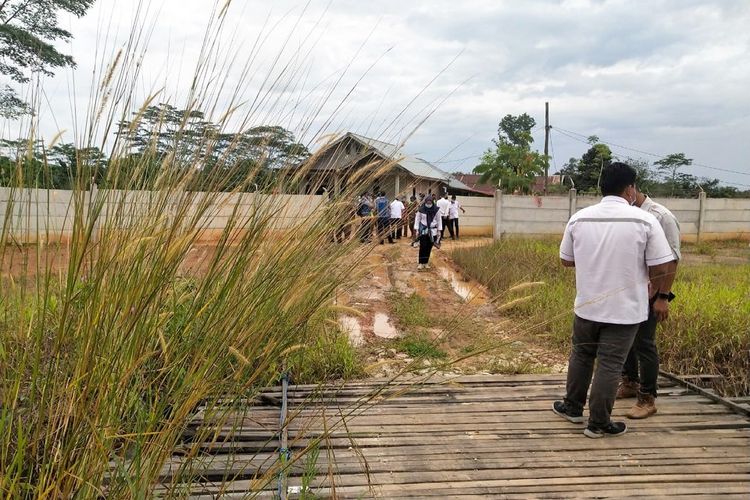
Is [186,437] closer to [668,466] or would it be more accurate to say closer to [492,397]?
[492,397]

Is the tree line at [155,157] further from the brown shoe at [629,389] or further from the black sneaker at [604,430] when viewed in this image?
the brown shoe at [629,389]

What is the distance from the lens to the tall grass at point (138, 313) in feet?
3.52

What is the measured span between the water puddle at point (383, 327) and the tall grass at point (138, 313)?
4.03 meters

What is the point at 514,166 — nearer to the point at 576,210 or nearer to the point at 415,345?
the point at 576,210

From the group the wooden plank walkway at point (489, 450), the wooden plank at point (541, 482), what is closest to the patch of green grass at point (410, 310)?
the wooden plank walkway at point (489, 450)

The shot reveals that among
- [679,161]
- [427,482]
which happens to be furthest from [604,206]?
[679,161]

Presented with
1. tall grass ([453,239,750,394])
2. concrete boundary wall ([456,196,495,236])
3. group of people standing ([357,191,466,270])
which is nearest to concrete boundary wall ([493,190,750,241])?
concrete boundary wall ([456,196,495,236])

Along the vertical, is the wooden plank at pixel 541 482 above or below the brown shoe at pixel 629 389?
below

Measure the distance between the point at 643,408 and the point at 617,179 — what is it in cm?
130

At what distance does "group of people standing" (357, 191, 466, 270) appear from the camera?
1.74m

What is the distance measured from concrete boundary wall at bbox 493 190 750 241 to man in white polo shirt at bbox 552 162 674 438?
1141 centimetres

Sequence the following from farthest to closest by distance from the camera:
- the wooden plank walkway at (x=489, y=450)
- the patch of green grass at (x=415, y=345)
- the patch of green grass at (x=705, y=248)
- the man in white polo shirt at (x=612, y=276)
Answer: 1. the patch of green grass at (x=705, y=248)
2. the patch of green grass at (x=415, y=345)
3. the man in white polo shirt at (x=612, y=276)
4. the wooden plank walkway at (x=489, y=450)

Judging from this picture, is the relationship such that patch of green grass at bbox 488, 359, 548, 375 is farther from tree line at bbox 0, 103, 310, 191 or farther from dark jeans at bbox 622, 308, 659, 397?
tree line at bbox 0, 103, 310, 191

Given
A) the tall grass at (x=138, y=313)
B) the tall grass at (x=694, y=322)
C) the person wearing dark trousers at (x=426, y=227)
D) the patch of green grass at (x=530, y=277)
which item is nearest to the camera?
the tall grass at (x=138, y=313)
